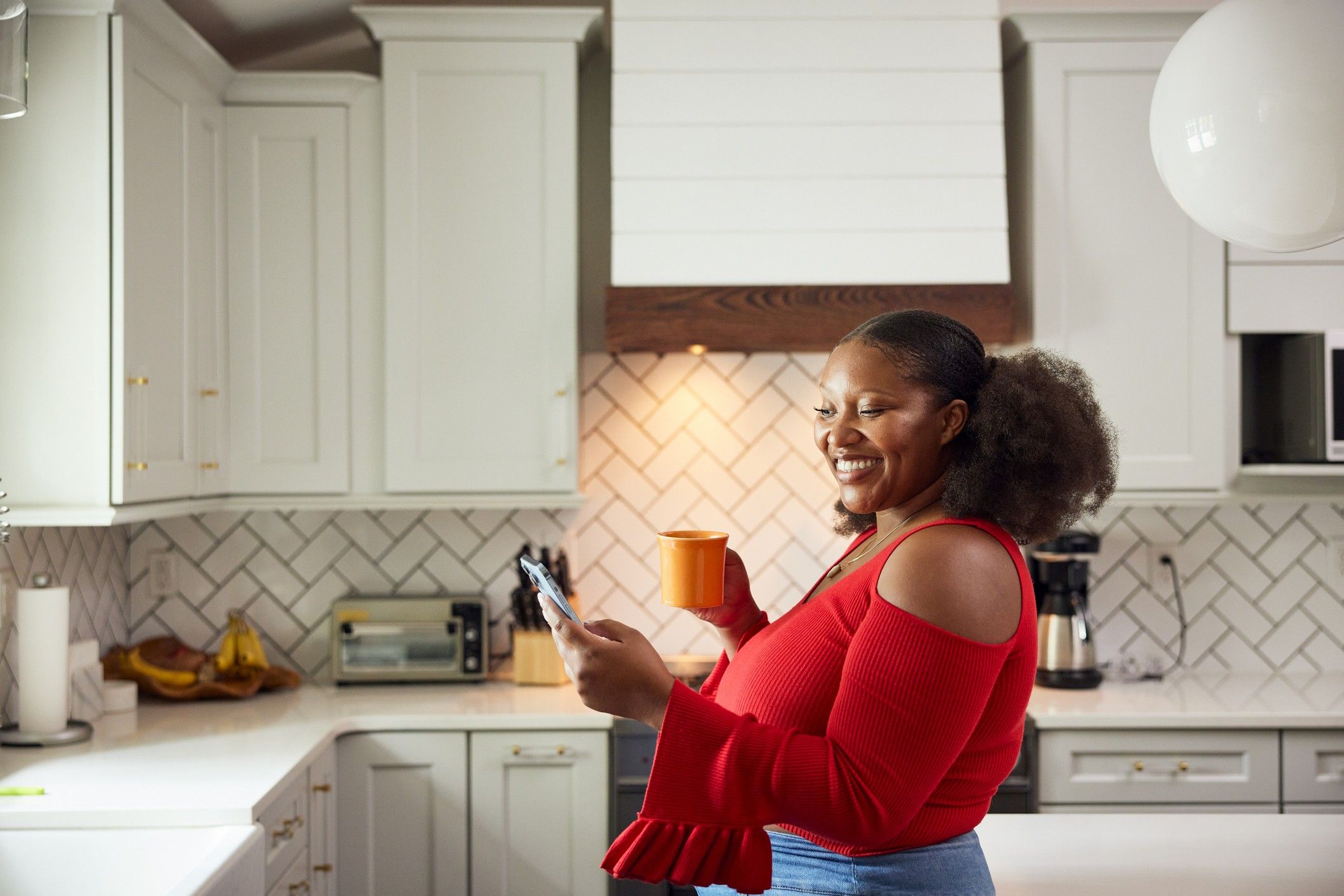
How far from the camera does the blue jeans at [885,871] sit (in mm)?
1102

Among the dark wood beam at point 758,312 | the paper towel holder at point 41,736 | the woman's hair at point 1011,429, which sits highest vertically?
the dark wood beam at point 758,312

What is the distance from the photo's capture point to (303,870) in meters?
2.19

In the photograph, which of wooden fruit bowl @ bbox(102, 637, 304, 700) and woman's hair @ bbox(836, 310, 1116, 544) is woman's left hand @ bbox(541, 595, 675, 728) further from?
wooden fruit bowl @ bbox(102, 637, 304, 700)

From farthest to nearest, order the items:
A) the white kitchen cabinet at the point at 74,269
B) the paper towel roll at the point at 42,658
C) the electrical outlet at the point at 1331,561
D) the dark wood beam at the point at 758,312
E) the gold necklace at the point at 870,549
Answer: the electrical outlet at the point at 1331,561 < the dark wood beam at the point at 758,312 < the paper towel roll at the point at 42,658 < the white kitchen cabinet at the point at 74,269 < the gold necklace at the point at 870,549

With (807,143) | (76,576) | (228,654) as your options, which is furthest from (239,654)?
(807,143)

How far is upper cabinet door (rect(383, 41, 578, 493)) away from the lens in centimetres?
259

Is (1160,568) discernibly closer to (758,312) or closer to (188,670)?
(758,312)

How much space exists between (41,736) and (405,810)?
782mm

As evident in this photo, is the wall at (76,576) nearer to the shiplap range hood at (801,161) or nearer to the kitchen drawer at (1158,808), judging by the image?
the shiplap range hood at (801,161)

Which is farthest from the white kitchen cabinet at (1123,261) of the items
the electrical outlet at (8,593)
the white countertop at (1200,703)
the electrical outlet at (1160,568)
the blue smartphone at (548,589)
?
the electrical outlet at (8,593)

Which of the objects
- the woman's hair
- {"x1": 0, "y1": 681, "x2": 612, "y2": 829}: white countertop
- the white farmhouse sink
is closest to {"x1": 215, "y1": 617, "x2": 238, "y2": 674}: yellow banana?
{"x1": 0, "y1": 681, "x2": 612, "y2": 829}: white countertop

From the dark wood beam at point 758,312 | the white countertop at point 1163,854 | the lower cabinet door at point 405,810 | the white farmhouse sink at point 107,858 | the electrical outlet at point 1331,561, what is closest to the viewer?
the white countertop at point 1163,854

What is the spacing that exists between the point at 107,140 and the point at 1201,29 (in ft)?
6.35

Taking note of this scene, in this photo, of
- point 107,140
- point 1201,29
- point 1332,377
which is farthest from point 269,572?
point 1332,377
